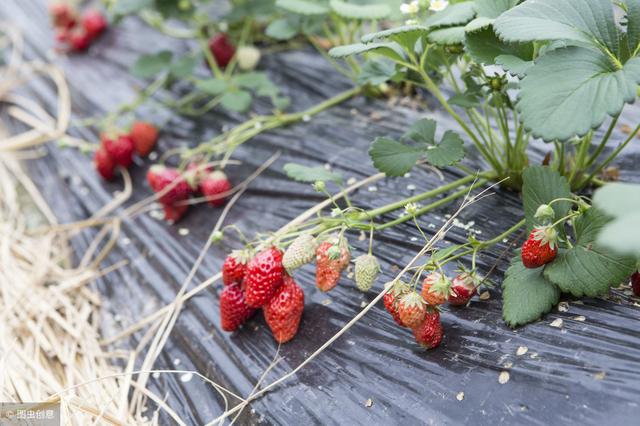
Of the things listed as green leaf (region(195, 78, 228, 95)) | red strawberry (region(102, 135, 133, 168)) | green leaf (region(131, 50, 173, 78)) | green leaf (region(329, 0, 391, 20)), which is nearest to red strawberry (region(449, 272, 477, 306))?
green leaf (region(329, 0, 391, 20))

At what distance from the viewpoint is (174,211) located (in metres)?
1.50

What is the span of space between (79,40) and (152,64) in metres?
0.63

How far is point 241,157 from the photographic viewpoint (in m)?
1.57

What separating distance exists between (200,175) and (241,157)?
127 mm

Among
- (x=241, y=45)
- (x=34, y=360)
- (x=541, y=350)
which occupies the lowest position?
(x=34, y=360)

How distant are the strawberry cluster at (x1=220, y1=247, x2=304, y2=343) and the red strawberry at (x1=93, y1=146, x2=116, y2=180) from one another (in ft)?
2.49

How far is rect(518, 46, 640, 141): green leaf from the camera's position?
2.44 ft

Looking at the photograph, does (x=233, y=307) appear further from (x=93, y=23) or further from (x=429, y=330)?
(x=93, y=23)

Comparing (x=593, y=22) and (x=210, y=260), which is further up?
(x=593, y=22)

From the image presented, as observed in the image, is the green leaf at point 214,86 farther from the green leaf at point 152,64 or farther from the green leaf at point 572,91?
the green leaf at point 572,91

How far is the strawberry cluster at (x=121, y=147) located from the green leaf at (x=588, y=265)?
1.21 m

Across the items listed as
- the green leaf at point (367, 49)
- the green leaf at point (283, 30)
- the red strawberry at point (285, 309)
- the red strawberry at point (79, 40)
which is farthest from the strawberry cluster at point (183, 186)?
the red strawberry at point (79, 40)

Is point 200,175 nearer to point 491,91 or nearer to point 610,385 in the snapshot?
point 491,91

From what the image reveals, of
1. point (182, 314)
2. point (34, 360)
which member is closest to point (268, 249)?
point (182, 314)
